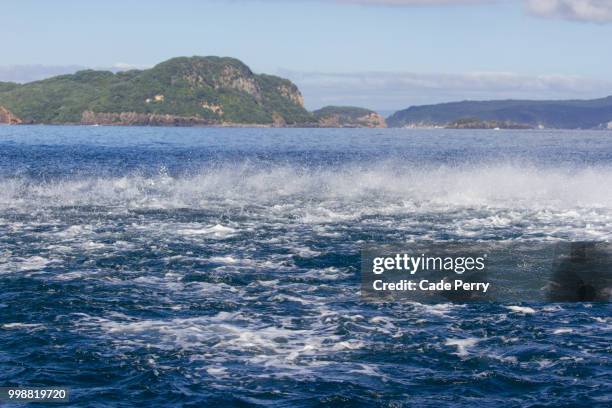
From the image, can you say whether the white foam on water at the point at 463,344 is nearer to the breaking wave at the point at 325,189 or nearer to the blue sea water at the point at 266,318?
the blue sea water at the point at 266,318

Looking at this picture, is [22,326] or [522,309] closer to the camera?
[22,326]

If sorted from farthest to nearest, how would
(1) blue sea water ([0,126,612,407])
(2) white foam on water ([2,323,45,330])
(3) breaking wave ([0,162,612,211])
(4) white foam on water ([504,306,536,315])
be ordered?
(3) breaking wave ([0,162,612,211])
(4) white foam on water ([504,306,536,315])
(2) white foam on water ([2,323,45,330])
(1) blue sea water ([0,126,612,407])

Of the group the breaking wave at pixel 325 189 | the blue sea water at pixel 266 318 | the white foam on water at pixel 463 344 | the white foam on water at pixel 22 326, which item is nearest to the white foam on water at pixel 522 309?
the blue sea water at pixel 266 318

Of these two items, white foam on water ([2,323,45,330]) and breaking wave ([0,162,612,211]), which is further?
breaking wave ([0,162,612,211])

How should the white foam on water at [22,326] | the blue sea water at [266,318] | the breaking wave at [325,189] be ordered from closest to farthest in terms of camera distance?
1. the blue sea water at [266,318]
2. the white foam on water at [22,326]
3. the breaking wave at [325,189]

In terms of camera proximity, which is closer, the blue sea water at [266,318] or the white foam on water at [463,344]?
the blue sea water at [266,318]

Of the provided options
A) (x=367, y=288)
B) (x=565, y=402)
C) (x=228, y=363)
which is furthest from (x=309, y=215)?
(x=565, y=402)

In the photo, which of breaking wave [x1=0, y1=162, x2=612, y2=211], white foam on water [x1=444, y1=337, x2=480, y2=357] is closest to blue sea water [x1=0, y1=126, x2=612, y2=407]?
white foam on water [x1=444, y1=337, x2=480, y2=357]

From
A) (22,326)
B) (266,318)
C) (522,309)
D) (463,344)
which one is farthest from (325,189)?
(463,344)

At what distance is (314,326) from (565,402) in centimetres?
804

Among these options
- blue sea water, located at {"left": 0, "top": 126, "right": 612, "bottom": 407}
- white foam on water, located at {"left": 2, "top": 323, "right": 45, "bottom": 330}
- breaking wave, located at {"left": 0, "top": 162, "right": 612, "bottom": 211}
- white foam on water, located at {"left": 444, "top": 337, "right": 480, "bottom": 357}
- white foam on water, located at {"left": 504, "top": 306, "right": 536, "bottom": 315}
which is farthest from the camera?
breaking wave, located at {"left": 0, "top": 162, "right": 612, "bottom": 211}

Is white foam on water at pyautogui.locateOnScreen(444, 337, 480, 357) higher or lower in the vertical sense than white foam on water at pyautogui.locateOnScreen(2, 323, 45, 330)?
lower

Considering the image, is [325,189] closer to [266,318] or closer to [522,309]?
[522,309]

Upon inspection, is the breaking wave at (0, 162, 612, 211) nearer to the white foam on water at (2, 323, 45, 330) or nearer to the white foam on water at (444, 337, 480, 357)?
the white foam on water at (2, 323, 45, 330)
